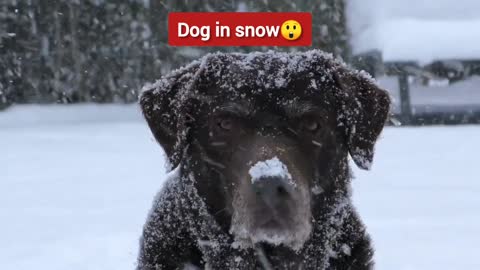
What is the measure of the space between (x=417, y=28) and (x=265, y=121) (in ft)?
27.2

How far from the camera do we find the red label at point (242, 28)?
35.7ft

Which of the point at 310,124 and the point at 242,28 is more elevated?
the point at 310,124

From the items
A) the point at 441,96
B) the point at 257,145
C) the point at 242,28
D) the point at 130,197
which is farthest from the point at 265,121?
the point at 441,96

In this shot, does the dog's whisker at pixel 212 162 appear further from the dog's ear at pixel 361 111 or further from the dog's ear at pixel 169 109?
the dog's ear at pixel 361 111

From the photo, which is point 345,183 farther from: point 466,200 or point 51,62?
point 51,62

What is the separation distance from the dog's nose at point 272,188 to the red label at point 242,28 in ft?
27.5

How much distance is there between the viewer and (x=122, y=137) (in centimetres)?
938

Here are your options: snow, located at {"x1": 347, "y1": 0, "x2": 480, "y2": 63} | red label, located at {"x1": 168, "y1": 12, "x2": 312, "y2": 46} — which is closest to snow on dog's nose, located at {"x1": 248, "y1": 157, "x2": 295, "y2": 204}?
snow, located at {"x1": 347, "y1": 0, "x2": 480, "y2": 63}

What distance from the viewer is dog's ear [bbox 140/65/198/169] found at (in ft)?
8.73

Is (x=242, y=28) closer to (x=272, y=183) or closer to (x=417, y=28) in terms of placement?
(x=417, y=28)

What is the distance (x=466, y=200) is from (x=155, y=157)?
353 cm

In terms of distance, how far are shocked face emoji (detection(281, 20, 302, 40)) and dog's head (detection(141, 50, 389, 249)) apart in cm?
808

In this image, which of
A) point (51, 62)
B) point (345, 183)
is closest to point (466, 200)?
point (345, 183)

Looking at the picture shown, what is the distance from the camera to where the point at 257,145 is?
251 cm
